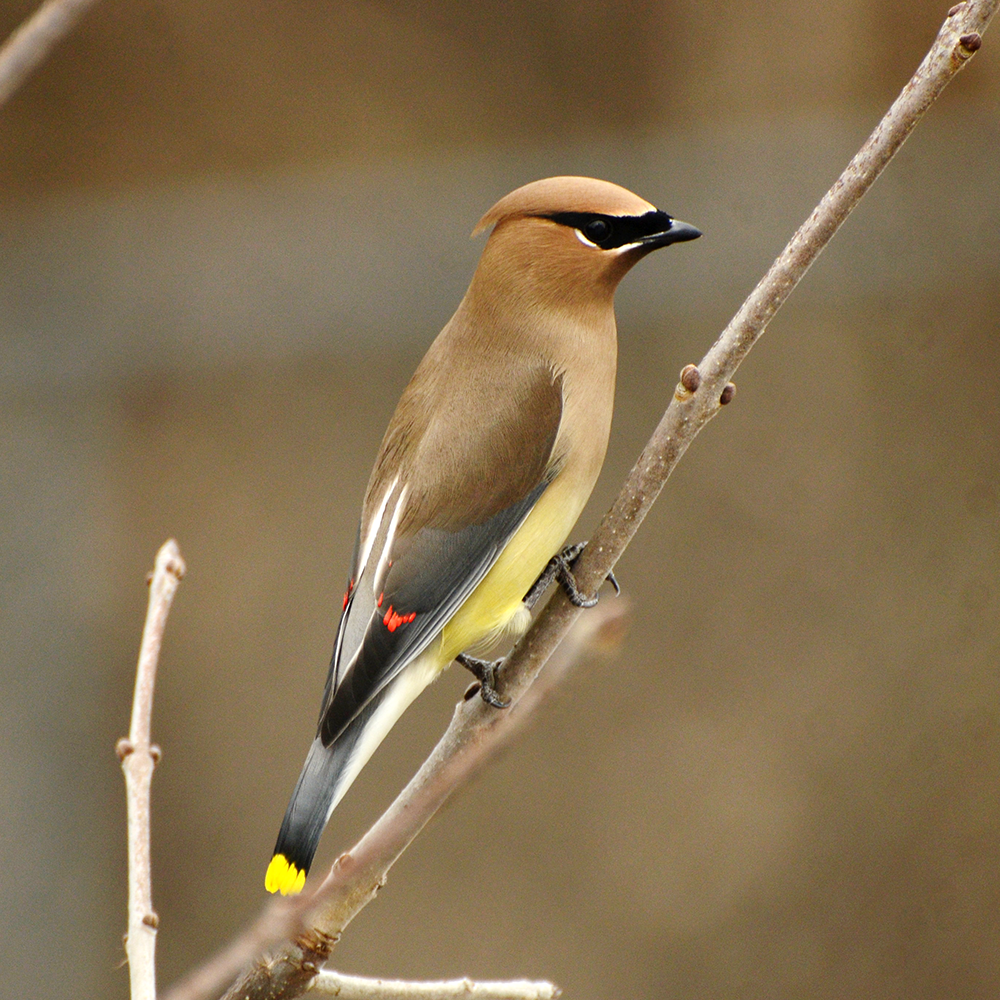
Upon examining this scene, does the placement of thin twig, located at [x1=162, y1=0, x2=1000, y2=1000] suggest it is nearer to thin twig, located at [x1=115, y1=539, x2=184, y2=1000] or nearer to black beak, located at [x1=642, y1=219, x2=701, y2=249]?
thin twig, located at [x1=115, y1=539, x2=184, y2=1000]

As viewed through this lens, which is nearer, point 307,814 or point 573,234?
point 307,814

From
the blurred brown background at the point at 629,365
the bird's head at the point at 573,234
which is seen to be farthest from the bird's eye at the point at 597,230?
the blurred brown background at the point at 629,365

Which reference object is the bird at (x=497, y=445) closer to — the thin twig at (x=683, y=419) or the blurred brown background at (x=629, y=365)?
the thin twig at (x=683, y=419)

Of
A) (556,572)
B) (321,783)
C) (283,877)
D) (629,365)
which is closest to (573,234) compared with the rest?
(556,572)

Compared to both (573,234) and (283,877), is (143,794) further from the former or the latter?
(573,234)

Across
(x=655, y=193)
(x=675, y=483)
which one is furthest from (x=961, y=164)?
(x=675, y=483)

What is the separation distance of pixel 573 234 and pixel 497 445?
344 mm

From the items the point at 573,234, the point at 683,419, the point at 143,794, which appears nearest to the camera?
the point at 143,794

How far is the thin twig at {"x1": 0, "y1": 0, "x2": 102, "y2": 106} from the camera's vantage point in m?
0.92

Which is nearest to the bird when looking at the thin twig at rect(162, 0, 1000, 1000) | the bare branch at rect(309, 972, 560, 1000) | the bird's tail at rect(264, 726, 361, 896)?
the bird's tail at rect(264, 726, 361, 896)

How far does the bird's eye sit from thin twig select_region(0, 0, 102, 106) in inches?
47.2

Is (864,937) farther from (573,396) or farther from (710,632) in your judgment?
(573,396)

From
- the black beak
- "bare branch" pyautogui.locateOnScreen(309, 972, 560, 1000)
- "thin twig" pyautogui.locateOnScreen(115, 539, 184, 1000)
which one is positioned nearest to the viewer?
"thin twig" pyautogui.locateOnScreen(115, 539, 184, 1000)

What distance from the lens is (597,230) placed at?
2.08m
